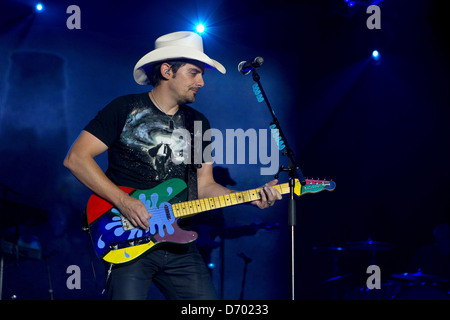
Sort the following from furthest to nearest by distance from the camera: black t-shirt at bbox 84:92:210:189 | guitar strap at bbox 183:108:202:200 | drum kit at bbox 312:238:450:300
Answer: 1. drum kit at bbox 312:238:450:300
2. guitar strap at bbox 183:108:202:200
3. black t-shirt at bbox 84:92:210:189

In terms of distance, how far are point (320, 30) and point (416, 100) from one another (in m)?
1.74

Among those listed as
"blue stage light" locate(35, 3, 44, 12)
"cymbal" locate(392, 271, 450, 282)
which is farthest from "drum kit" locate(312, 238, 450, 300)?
"blue stage light" locate(35, 3, 44, 12)

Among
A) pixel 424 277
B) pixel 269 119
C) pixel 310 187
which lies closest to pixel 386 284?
pixel 424 277

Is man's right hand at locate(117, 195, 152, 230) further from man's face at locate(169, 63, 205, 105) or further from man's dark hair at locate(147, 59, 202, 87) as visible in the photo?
man's dark hair at locate(147, 59, 202, 87)

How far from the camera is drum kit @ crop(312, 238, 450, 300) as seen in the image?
521cm

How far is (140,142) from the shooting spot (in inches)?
139

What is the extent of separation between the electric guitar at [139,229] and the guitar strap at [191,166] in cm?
13

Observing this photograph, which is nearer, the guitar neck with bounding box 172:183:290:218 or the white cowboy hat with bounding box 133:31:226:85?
the guitar neck with bounding box 172:183:290:218

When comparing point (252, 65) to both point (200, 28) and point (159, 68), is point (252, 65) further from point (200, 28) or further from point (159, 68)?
point (200, 28)

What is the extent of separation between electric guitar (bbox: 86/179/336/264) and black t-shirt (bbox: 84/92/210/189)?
4.3 inches

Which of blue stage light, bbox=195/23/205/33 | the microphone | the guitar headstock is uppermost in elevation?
blue stage light, bbox=195/23/205/33

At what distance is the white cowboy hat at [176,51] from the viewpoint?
378 centimetres

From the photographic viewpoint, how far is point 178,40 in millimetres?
3926

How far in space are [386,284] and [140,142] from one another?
4.00 meters
